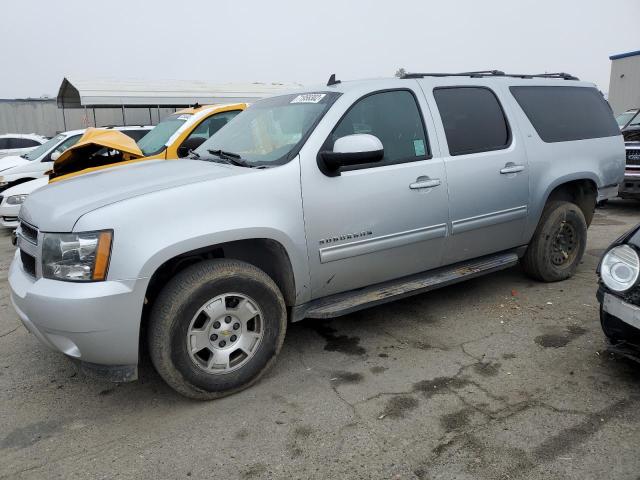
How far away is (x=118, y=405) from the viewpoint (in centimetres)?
315

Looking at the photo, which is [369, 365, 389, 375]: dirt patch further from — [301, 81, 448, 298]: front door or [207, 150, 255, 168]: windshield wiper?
[207, 150, 255, 168]: windshield wiper

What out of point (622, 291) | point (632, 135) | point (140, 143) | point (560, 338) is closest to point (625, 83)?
point (632, 135)

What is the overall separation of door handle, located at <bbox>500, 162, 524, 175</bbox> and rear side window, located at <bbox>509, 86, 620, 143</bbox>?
19.1 inches

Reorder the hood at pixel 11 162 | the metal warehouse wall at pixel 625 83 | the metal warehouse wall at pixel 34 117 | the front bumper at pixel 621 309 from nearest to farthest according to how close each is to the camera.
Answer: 1. the front bumper at pixel 621 309
2. the hood at pixel 11 162
3. the metal warehouse wall at pixel 625 83
4. the metal warehouse wall at pixel 34 117

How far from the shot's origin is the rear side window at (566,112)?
15.3ft

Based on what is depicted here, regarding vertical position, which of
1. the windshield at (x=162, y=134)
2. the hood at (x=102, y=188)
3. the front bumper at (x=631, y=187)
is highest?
the windshield at (x=162, y=134)

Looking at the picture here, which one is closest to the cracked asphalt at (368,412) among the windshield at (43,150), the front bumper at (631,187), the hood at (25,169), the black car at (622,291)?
the black car at (622,291)

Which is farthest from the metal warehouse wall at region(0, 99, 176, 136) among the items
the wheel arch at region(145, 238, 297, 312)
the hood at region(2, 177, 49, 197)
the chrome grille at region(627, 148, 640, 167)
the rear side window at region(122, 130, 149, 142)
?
the wheel arch at region(145, 238, 297, 312)

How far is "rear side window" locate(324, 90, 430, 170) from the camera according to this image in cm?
363

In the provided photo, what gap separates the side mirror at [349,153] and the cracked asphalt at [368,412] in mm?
1384

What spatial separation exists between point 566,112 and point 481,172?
1.50 meters

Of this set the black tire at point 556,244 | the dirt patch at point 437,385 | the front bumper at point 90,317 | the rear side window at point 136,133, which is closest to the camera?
the front bumper at point 90,317

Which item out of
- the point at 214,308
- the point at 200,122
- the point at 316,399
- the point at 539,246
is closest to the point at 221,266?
the point at 214,308

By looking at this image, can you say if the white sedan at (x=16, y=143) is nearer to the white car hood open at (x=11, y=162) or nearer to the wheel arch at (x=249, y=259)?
the white car hood open at (x=11, y=162)
